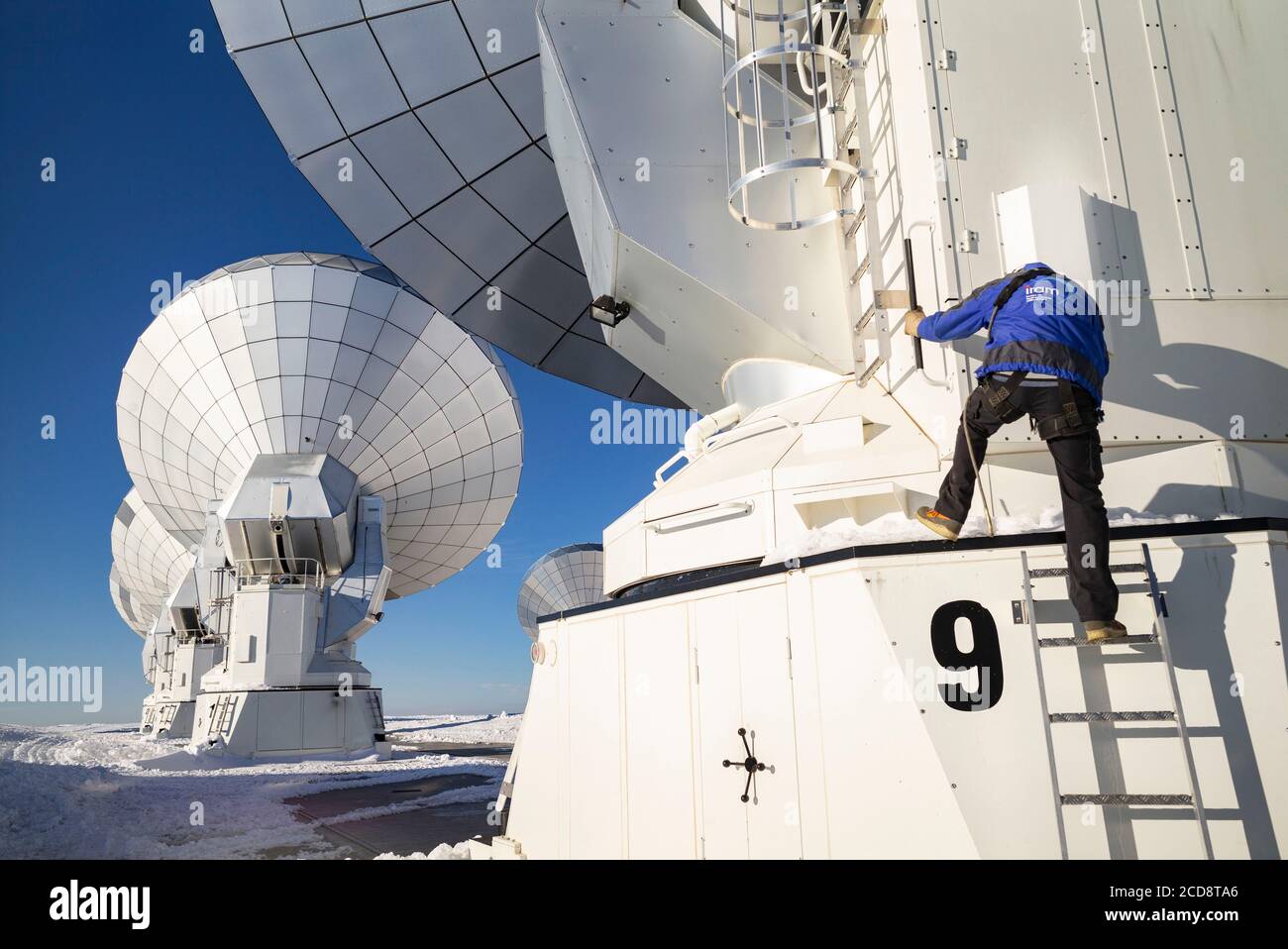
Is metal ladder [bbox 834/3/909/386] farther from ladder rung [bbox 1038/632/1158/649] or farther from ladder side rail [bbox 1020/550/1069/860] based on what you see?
ladder rung [bbox 1038/632/1158/649]

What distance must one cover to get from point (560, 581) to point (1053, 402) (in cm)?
3330

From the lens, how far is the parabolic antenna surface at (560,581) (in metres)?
35.4

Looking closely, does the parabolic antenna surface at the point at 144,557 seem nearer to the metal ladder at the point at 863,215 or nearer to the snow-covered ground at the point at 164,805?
the snow-covered ground at the point at 164,805

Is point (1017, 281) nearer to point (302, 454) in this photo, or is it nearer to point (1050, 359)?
point (1050, 359)

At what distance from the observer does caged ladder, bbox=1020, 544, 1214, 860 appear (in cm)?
324

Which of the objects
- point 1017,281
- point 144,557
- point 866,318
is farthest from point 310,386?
point 144,557

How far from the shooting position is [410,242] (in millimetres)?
10992

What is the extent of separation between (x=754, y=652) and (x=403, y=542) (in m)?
22.1

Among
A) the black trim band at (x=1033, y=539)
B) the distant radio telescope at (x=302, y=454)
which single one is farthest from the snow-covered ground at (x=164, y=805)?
the black trim band at (x=1033, y=539)

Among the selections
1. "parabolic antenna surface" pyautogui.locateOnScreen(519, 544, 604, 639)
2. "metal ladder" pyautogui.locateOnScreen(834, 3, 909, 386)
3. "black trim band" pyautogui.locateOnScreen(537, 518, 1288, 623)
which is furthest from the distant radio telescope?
"black trim band" pyautogui.locateOnScreen(537, 518, 1288, 623)

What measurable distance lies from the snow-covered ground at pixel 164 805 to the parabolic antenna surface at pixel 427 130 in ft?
21.6
